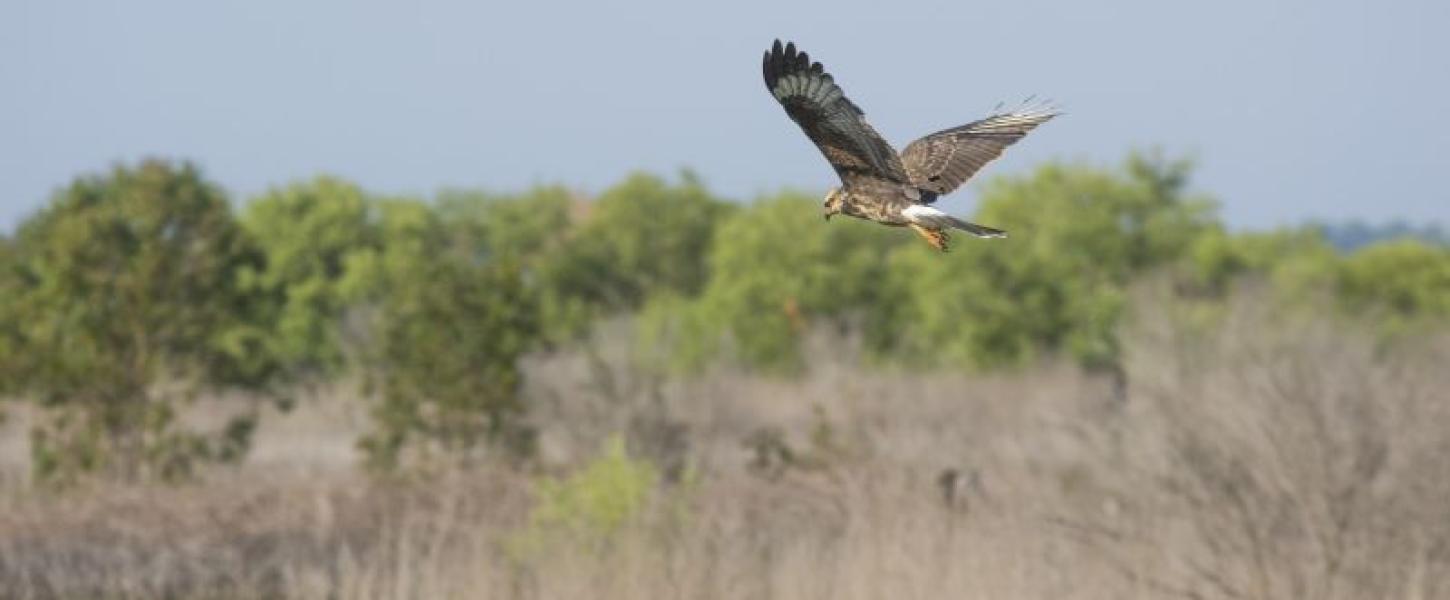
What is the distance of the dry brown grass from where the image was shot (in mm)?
9789

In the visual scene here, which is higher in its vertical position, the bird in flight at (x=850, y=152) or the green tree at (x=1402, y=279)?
the green tree at (x=1402, y=279)

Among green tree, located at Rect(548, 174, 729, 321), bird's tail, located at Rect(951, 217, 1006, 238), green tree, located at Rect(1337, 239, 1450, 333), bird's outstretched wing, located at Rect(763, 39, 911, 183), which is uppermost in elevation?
green tree, located at Rect(548, 174, 729, 321)

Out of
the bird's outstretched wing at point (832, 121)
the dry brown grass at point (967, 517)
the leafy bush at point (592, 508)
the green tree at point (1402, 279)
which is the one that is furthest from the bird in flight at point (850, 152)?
the green tree at point (1402, 279)

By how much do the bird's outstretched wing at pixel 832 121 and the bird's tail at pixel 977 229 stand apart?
0.43 meters

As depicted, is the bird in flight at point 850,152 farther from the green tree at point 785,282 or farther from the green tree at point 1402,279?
the green tree at point 1402,279

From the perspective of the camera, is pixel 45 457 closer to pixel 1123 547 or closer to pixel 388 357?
pixel 388 357

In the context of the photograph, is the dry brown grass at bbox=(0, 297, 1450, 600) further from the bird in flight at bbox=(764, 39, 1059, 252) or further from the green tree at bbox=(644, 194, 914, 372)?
the green tree at bbox=(644, 194, 914, 372)

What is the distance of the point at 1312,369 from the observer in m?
11.4

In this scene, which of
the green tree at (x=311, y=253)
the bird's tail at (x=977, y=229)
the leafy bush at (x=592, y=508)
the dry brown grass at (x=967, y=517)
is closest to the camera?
the bird's tail at (x=977, y=229)

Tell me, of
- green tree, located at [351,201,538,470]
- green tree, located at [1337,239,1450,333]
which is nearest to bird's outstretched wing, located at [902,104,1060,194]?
green tree, located at [351,201,538,470]

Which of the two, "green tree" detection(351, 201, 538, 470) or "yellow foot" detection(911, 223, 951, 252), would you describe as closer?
"yellow foot" detection(911, 223, 951, 252)

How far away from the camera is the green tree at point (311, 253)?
3669 centimetres

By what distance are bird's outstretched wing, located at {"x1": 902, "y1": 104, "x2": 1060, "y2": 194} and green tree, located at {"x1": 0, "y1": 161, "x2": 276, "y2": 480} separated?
1163 cm

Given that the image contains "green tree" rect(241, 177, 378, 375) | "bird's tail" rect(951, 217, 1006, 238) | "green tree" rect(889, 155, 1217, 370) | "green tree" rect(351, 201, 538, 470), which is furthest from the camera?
"green tree" rect(241, 177, 378, 375)
